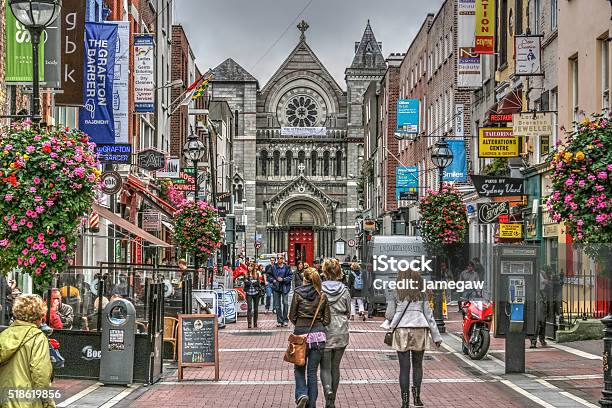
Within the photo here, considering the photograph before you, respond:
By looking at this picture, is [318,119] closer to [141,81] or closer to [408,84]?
[408,84]

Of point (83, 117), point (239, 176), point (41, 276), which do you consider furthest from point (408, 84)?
point (41, 276)

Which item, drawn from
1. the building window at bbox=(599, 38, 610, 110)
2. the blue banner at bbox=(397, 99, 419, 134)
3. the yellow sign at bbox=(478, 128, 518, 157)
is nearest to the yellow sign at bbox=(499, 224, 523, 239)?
the yellow sign at bbox=(478, 128, 518, 157)

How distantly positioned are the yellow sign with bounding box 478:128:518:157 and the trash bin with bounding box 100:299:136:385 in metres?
17.1

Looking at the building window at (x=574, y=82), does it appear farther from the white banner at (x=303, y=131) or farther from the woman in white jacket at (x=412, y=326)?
the white banner at (x=303, y=131)

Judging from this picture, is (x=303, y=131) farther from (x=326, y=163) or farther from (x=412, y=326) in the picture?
(x=412, y=326)

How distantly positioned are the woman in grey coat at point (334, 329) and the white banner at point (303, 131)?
84872mm

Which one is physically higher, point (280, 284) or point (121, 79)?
point (121, 79)

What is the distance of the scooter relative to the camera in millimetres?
19359

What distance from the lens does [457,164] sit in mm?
40750

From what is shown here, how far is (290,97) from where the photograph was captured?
101 metres

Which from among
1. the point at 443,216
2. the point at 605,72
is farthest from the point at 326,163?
the point at 605,72

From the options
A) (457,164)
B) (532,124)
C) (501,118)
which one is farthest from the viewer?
(457,164)

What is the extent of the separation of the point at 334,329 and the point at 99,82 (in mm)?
14023

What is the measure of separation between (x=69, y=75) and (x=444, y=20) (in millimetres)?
29267
